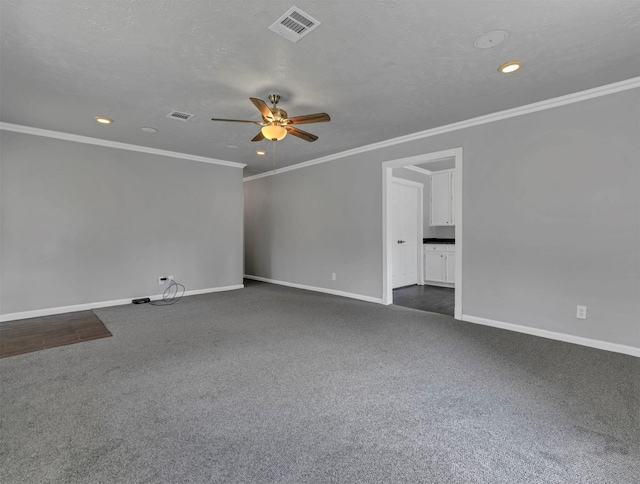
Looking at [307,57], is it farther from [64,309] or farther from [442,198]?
[442,198]

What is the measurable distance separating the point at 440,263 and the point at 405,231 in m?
1.05

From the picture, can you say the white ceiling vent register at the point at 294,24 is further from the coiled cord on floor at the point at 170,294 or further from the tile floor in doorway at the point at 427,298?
the coiled cord on floor at the point at 170,294

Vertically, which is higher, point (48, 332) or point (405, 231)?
point (405, 231)

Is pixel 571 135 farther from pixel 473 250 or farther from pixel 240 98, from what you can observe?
pixel 240 98

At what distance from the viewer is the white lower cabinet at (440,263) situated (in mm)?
6516

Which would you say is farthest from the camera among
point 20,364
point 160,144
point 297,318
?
point 160,144

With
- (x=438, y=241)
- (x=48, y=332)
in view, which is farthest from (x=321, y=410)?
(x=438, y=241)

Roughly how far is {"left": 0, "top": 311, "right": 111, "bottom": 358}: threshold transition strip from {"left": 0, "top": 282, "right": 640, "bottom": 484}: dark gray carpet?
0.25 meters

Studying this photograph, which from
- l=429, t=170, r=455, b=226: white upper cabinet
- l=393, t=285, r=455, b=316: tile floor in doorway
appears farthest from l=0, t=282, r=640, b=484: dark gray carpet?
l=429, t=170, r=455, b=226: white upper cabinet

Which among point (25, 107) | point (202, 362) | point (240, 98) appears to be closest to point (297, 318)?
point (202, 362)

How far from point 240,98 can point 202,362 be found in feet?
8.81

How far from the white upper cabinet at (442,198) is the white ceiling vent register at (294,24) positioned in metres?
5.54

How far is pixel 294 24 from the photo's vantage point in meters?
2.09

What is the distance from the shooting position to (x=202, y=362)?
9.23ft
